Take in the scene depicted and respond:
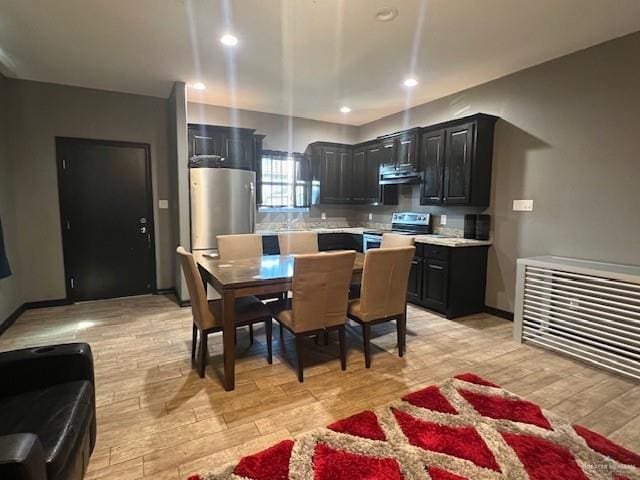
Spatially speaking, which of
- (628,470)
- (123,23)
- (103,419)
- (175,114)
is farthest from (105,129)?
(628,470)

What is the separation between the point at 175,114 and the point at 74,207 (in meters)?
1.78

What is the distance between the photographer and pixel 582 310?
2.93m

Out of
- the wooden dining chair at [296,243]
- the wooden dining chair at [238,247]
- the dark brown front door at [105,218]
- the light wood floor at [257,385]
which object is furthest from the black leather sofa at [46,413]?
the dark brown front door at [105,218]

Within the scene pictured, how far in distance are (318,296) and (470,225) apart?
8.44ft

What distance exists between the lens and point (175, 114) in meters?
4.17

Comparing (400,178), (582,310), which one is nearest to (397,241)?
(582,310)

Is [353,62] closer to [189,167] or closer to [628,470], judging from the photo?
[189,167]

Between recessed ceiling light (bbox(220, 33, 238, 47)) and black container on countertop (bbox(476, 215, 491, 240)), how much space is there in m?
3.26

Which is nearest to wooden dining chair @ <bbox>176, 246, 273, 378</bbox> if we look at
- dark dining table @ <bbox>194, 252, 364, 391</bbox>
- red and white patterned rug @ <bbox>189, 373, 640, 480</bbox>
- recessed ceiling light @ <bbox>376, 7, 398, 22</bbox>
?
dark dining table @ <bbox>194, 252, 364, 391</bbox>

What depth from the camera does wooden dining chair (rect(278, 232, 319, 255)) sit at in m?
3.71

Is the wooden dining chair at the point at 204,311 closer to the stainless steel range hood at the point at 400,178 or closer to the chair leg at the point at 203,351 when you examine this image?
the chair leg at the point at 203,351

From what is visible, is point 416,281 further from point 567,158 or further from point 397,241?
point 567,158

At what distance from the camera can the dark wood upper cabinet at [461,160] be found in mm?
3879

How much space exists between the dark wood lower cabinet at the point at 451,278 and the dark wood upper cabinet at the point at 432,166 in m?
0.74
